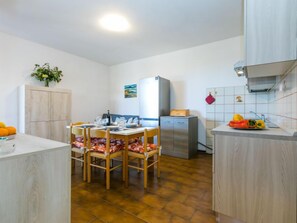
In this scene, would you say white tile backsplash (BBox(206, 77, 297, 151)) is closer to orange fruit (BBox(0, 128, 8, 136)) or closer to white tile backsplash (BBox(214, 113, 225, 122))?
white tile backsplash (BBox(214, 113, 225, 122))

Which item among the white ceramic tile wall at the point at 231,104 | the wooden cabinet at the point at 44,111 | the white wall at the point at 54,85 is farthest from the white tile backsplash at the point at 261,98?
the white wall at the point at 54,85

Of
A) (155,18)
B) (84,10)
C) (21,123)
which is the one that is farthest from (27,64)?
(155,18)

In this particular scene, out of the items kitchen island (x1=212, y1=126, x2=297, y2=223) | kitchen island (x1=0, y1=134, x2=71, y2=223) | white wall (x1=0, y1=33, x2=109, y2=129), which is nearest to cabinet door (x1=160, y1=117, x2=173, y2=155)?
kitchen island (x1=212, y1=126, x2=297, y2=223)

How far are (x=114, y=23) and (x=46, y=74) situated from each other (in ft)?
6.73

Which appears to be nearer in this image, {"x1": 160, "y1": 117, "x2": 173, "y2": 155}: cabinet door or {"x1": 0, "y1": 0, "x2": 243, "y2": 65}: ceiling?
{"x1": 0, "y1": 0, "x2": 243, "y2": 65}: ceiling

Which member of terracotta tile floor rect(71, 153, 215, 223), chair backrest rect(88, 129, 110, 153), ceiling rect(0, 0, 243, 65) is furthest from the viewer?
ceiling rect(0, 0, 243, 65)

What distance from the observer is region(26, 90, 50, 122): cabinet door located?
3.21m

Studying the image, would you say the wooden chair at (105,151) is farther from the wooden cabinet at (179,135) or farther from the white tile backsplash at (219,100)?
the white tile backsplash at (219,100)

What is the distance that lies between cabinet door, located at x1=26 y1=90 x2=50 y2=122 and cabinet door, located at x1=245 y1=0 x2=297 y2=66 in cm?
371

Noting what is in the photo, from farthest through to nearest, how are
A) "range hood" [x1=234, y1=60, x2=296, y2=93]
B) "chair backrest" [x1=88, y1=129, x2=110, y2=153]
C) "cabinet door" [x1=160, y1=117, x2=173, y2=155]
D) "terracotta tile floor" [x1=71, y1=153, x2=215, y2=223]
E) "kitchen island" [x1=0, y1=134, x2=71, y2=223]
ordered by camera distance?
"cabinet door" [x1=160, y1=117, x2=173, y2=155]
"chair backrest" [x1=88, y1=129, x2=110, y2=153]
"terracotta tile floor" [x1=71, y1=153, x2=215, y2=223]
"range hood" [x1=234, y1=60, x2=296, y2=93]
"kitchen island" [x1=0, y1=134, x2=71, y2=223]

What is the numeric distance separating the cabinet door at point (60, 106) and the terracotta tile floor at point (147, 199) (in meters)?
1.58

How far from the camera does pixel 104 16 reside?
258 centimetres

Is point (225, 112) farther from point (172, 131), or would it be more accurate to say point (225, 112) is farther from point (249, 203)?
point (249, 203)

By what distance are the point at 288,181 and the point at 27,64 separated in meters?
4.72
